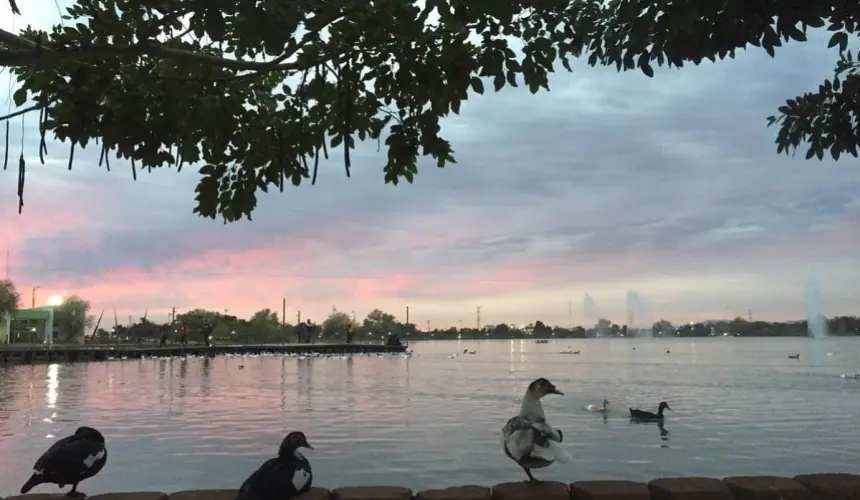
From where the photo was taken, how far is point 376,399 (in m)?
26.6

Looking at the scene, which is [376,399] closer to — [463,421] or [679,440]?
[463,421]

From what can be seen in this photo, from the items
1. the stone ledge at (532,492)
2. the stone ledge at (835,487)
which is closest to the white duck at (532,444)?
the stone ledge at (532,492)

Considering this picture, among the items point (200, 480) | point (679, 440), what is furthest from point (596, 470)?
point (200, 480)

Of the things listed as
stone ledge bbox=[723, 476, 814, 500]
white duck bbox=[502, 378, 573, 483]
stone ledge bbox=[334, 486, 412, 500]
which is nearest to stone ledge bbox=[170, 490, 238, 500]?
stone ledge bbox=[334, 486, 412, 500]

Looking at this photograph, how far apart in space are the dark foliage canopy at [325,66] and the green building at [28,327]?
10296cm

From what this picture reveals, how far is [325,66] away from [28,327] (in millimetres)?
117337

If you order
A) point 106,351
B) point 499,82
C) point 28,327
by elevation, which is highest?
point 499,82

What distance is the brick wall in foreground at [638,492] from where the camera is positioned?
4.32m

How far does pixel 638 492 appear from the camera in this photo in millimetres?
4328

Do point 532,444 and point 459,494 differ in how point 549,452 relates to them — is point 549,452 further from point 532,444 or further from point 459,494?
point 459,494

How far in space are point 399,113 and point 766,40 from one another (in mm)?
3107

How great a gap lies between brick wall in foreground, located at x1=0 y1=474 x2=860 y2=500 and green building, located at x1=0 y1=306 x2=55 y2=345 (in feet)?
345

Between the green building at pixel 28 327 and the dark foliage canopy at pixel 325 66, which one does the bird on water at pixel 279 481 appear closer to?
the dark foliage canopy at pixel 325 66

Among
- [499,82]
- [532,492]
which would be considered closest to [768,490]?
[532,492]
